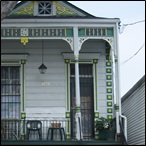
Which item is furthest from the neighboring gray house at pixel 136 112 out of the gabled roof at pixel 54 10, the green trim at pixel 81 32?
the gabled roof at pixel 54 10

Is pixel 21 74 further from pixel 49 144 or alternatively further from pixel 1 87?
pixel 49 144

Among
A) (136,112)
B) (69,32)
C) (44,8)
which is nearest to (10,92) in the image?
(69,32)

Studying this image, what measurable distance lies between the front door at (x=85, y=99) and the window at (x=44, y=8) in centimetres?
204

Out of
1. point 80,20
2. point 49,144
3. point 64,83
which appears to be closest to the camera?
point 49,144

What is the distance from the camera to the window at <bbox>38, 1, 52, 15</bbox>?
15.2 m

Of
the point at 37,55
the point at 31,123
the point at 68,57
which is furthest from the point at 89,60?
the point at 31,123

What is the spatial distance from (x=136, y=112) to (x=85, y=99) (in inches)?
84.6

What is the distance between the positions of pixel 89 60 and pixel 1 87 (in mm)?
3152

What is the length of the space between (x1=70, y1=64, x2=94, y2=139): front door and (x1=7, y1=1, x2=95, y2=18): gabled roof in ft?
5.87

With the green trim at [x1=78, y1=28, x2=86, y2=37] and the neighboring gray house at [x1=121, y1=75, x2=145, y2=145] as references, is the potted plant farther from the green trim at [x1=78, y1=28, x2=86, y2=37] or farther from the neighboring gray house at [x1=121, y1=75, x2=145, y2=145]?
the green trim at [x1=78, y1=28, x2=86, y2=37]

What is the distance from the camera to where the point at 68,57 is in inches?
598

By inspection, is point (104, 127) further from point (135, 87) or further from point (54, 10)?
point (54, 10)

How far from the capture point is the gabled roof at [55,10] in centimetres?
1504

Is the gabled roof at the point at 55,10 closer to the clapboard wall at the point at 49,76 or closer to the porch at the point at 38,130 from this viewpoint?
the clapboard wall at the point at 49,76
